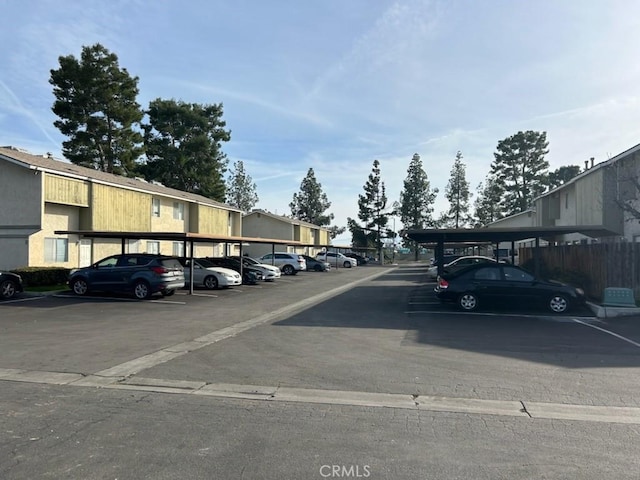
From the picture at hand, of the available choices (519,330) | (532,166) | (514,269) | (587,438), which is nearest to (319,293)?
(514,269)

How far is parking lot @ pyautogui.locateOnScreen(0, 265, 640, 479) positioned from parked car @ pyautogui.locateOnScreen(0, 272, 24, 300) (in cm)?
552

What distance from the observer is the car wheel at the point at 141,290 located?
19.2m

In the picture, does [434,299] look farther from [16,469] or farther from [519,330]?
[16,469]

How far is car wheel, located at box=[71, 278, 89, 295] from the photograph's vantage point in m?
19.9

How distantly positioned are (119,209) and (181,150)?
31.0 meters

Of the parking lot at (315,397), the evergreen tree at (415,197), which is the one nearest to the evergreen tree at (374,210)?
the evergreen tree at (415,197)

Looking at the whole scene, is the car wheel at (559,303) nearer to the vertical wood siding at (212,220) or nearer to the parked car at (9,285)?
the parked car at (9,285)

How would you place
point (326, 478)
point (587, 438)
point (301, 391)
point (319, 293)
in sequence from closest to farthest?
1. point (326, 478)
2. point (587, 438)
3. point (301, 391)
4. point (319, 293)

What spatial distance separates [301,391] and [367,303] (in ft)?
37.9

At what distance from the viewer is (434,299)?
19625mm

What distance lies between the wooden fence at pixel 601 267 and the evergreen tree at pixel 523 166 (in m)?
52.0

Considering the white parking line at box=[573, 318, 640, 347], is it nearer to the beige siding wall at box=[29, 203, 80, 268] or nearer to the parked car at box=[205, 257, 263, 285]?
the parked car at box=[205, 257, 263, 285]

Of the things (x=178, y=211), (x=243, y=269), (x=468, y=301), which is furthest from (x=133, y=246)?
(x=468, y=301)

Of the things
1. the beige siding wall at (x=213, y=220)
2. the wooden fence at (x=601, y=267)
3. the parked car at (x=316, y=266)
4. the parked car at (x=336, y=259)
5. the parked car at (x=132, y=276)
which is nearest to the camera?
the wooden fence at (x=601, y=267)
